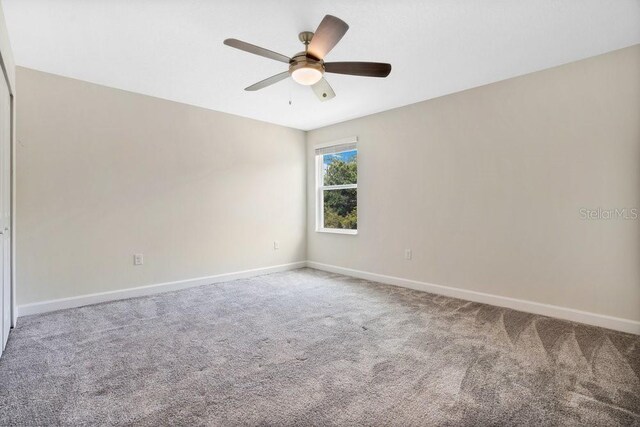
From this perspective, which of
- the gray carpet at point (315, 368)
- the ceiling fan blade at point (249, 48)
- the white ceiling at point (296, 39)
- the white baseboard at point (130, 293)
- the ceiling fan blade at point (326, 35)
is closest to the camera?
the gray carpet at point (315, 368)

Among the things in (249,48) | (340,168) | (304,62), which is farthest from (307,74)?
(340,168)

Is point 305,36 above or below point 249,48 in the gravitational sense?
above

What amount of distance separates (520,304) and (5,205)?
15.2 feet

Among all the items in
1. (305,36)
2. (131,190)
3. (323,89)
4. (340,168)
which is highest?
(305,36)

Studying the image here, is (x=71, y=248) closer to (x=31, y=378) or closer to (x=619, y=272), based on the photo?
(x=31, y=378)

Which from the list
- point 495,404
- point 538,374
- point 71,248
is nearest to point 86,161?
point 71,248

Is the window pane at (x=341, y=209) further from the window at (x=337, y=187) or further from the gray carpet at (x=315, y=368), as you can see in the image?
the gray carpet at (x=315, y=368)

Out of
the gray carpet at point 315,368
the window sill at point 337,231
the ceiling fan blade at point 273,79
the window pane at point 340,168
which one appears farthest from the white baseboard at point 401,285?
the ceiling fan blade at point 273,79

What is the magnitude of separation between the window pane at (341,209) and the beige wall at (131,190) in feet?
2.67

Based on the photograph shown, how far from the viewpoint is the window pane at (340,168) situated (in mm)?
4828

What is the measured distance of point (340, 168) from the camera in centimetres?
505

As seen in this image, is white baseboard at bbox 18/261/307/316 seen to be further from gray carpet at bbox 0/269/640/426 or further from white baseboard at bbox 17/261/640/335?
gray carpet at bbox 0/269/640/426

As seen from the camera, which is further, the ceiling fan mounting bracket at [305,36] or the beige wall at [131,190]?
the beige wall at [131,190]

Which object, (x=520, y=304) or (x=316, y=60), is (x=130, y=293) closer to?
(x=316, y=60)
